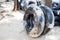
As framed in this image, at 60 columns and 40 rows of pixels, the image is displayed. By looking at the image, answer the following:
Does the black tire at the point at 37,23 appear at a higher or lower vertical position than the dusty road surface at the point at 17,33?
higher

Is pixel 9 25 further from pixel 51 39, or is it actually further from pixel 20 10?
pixel 20 10

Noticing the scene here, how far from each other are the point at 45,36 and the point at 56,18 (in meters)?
0.64

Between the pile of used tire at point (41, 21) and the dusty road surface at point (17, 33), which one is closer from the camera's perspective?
the pile of used tire at point (41, 21)

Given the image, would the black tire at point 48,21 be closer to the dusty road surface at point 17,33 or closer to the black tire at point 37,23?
the black tire at point 37,23

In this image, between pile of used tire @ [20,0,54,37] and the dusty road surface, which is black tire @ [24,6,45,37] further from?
Answer: the dusty road surface

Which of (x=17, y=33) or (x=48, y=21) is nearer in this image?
(x=48, y=21)

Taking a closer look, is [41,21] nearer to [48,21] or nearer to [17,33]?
[48,21]

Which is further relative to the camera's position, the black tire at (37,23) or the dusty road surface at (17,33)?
the dusty road surface at (17,33)

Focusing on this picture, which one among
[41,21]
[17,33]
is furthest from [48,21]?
[17,33]

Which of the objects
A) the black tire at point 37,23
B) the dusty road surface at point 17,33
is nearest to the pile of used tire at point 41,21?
the black tire at point 37,23

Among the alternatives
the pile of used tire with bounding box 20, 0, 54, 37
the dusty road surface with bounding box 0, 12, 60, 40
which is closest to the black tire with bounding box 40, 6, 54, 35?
the pile of used tire with bounding box 20, 0, 54, 37

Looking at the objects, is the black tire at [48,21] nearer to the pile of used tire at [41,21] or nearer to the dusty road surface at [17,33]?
the pile of used tire at [41,21]

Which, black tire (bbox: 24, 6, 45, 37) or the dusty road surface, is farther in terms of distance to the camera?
the dusty road surface

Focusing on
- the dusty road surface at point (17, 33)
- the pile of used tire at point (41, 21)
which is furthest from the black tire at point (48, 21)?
the dusty road surface at point (17, 33)
